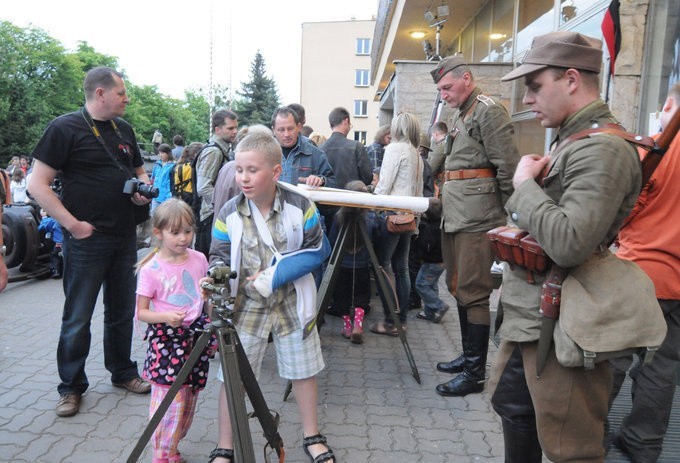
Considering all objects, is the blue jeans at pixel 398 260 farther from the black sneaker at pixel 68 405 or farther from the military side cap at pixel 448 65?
the black sneaker at pixel 68 405

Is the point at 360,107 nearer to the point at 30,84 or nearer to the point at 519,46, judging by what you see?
the point at 30,84

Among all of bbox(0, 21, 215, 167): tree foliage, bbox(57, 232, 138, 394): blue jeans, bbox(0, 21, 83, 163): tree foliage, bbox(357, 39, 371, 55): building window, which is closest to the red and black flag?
bbox(57, 232, 138, 394): blue jeans

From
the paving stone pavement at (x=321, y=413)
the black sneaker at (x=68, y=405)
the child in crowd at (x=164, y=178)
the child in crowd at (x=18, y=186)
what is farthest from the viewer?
the child in crowd at (x=18, y=186)

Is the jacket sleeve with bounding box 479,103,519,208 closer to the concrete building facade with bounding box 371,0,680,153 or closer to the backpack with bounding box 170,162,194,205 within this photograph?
the concrete building facade with bounding box 371,0,680,153

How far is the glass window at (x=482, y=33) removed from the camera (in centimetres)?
1083

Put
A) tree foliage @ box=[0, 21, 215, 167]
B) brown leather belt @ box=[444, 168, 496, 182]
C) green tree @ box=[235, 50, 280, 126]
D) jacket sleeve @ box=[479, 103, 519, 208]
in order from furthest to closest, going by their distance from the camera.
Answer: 1. green tree @ box=[235, 50, 280, 126]
2. tree foliage @ box=[0, 21, 215, 167]
3. brown leather belt @ box=[444, 168, 496, 182]
4. jacket sleeve @ box=[479, 103, 519, 208]

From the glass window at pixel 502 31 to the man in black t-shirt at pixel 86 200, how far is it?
775cm

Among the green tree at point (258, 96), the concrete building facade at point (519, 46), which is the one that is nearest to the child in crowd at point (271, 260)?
the concrete building facade at point (519, 46)

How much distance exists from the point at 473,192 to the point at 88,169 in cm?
270

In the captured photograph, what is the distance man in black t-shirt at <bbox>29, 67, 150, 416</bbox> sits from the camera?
3438mm

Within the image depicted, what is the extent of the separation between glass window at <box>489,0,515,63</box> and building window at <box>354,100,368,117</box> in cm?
4091

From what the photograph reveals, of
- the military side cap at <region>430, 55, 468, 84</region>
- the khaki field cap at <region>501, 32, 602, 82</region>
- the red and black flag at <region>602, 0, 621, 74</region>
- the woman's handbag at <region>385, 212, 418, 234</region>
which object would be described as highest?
the red and black flag at <region>602, 0, 621, 74</region>

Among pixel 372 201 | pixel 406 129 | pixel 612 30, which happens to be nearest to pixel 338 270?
pixel 372 201

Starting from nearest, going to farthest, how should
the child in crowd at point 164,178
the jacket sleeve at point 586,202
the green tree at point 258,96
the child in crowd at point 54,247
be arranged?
1. the jacket sleeve at point 586,202
2. the child in crowd at point 54,247
3. the child in crowd at point 164,178
4. the green tree at point 258,96
